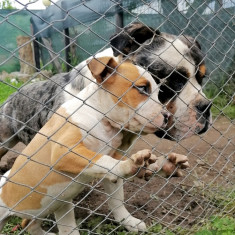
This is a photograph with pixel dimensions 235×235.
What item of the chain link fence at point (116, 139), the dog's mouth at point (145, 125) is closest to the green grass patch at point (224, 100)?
the chain link fence at point (116, 139)

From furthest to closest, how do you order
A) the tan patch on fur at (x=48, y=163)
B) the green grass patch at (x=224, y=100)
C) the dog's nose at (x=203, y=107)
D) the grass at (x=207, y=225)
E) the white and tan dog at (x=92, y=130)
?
1. the green grass patch at (x=224, y=100)
2. the dog's nose at (x=203, y=107)
3. the grass at (x=207, y=225)
4. the white and tan dog at (x=92, y=130)
5. the tan patch on fur at (x=48, y=163)

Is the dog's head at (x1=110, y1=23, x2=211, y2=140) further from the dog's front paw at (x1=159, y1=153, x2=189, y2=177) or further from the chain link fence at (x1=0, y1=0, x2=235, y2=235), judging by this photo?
the dog's front paw at (x1=159, y1=153, x2=189, y2=177)

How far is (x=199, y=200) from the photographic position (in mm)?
2920

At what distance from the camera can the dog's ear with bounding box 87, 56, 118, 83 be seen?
78.2 inches

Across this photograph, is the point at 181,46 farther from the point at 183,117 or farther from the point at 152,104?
the point at 152,104

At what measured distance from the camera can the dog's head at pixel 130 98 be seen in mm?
2098

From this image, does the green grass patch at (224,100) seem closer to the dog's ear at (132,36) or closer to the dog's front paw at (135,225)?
the dog's ear at (132,36)

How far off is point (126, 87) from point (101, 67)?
7.7 inches

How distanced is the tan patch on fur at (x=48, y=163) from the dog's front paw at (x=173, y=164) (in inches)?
17.7

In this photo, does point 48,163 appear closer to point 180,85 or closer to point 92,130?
point 92,130

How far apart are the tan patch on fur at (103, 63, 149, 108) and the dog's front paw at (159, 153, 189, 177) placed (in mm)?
359

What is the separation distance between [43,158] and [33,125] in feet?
4.15

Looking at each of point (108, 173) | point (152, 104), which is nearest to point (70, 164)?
point (108, 173)

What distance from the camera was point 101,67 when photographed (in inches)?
78.4
